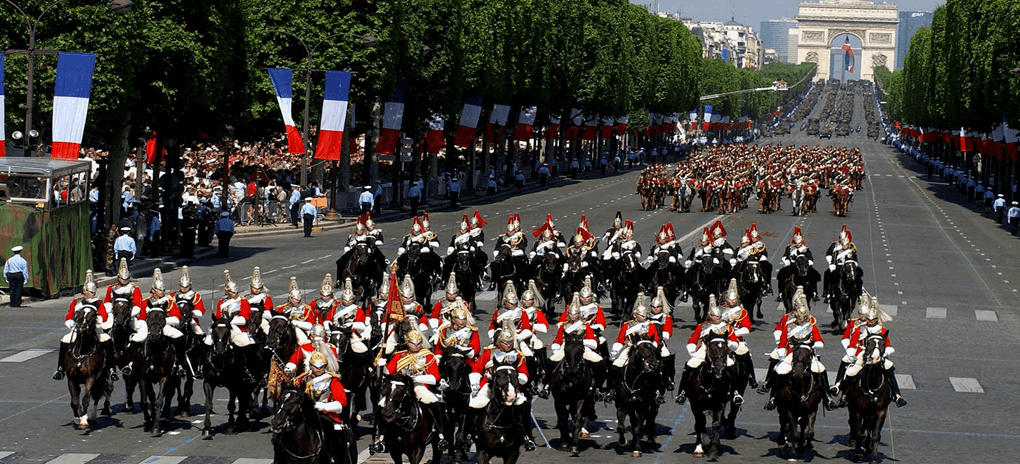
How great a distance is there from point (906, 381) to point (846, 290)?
5894 mm

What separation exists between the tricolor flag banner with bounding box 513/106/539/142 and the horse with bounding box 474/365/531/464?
244ft

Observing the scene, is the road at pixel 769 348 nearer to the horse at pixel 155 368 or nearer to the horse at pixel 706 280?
the horse at pixel 155 368

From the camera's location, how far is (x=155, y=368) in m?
21.4

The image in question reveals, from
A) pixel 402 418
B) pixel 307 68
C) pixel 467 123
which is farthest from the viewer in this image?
pixel 467 123

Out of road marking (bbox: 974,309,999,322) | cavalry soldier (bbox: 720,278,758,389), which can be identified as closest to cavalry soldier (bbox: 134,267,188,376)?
cavalry soldier (bbox: 720,278,758,389)

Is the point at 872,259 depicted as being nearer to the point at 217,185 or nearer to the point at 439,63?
the point at 217,185

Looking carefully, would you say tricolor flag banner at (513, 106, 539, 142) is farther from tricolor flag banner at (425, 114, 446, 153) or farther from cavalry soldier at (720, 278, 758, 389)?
cavalry soldier at (720, 278, 758, 389)

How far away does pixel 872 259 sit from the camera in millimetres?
51219

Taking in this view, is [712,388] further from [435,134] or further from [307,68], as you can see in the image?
[435,134]

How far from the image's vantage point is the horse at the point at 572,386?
805 inches

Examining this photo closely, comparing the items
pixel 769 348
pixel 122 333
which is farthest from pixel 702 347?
pixel 769 348

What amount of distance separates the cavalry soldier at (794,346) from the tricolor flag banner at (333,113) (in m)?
39.2

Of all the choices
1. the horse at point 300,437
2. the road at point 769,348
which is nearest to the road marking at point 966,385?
the road at point 769,348

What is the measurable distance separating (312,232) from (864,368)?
40.1 meters
